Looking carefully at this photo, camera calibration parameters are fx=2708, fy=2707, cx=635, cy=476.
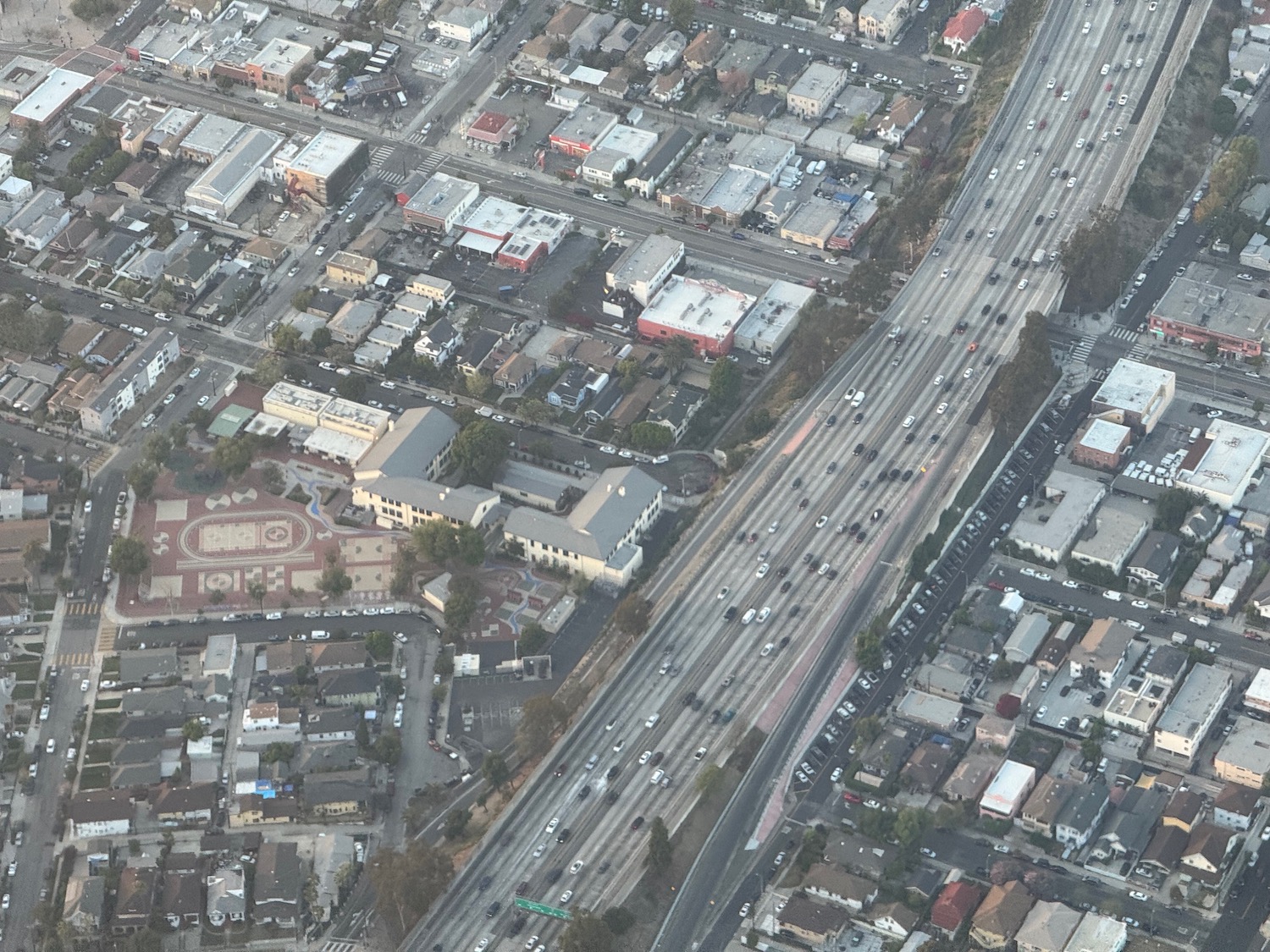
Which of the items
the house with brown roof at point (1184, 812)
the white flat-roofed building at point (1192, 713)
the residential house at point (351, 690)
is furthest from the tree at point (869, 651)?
the residential house at point (351, 690)

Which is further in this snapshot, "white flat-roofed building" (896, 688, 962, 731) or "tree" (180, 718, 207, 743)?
"tree" (180, 718, 207, 743)

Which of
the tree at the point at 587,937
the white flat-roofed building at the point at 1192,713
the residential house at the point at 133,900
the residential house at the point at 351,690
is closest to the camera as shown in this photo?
the tree at the point at 587,937

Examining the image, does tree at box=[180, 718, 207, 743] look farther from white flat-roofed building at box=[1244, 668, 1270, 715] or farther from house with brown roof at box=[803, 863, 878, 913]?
white flat-roofed building at box=[1244, 668, 1270, 715]

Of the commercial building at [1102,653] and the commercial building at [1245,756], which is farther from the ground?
the commercial building at [1102,653]

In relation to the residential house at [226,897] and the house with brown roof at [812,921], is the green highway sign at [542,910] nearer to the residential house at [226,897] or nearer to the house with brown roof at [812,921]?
the house with brown roof at [812,921]

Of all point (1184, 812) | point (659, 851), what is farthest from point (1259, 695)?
point (659, 851)

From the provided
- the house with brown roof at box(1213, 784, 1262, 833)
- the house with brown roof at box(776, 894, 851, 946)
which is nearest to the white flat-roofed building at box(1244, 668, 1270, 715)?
the house with brown roof at box(1213, 784, 1262, 833)
